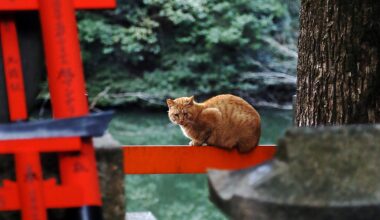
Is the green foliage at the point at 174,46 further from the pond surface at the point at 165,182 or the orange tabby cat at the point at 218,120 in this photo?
the orange tabby cat at the point at 218,120

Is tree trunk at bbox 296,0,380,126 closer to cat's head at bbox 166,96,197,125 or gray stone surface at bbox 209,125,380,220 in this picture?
cat's head at bbox 166,96,197,125

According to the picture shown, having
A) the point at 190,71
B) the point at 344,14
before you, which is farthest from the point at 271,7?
the point at 344,14

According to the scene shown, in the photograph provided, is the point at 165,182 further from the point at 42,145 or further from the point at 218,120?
the point at 42,145

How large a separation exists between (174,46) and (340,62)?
9.46 m

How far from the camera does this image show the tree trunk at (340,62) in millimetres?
2975

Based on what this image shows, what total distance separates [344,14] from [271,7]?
9112 millimetres

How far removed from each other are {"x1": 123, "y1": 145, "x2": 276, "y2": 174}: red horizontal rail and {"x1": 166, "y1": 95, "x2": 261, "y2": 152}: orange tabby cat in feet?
1.59

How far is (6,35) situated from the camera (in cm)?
189

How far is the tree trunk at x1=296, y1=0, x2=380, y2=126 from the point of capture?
297 cm

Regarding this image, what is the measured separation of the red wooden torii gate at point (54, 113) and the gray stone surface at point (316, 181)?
40cm

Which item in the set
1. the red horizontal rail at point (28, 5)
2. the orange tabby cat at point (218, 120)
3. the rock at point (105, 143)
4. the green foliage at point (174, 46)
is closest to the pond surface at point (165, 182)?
the green foliage at point (174, 46)

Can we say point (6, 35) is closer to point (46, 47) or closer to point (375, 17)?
point (46, 47)

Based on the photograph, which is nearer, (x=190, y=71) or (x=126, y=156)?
(x=126, y=156)

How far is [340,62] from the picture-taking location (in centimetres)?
304
